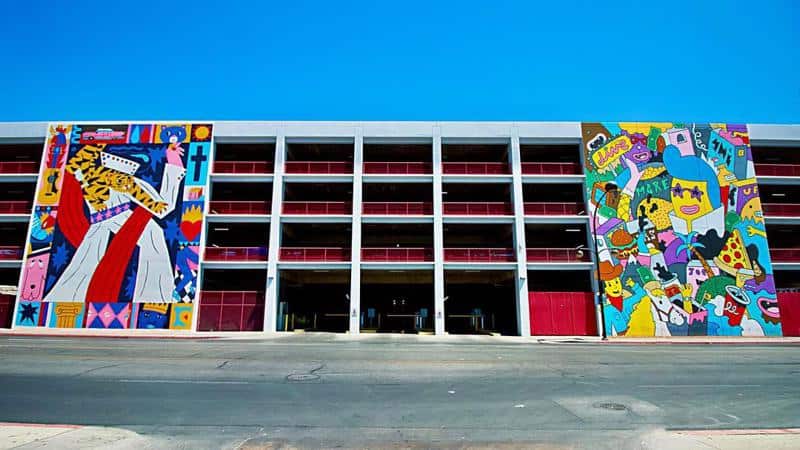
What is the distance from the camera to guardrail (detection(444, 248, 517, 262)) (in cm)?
3062

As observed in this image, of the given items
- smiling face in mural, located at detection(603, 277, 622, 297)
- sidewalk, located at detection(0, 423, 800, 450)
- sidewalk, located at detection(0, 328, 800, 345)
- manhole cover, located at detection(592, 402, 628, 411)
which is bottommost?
sidewalk, located at detection(0, 328, 800, 345)

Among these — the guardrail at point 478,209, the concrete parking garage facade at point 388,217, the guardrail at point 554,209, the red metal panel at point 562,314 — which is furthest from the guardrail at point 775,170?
the guardrail at point 478,209

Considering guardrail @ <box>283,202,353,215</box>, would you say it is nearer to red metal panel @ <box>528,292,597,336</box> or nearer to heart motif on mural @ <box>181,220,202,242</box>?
heart motif on mural @ <box>181,220,202,242</box>

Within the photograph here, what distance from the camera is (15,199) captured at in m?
35.0

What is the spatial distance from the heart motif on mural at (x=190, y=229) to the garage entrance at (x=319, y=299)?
7.48m

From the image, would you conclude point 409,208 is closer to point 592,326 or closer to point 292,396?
point 592,326

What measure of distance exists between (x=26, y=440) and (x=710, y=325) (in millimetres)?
34640

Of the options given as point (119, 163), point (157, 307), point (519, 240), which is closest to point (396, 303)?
point (519, 240)

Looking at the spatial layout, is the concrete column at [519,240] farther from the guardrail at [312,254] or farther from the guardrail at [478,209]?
the guardrail at [312,254]

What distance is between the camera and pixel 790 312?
30.0 metres

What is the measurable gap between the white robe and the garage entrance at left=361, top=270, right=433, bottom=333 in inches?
572

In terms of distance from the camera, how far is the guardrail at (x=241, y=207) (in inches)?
1249

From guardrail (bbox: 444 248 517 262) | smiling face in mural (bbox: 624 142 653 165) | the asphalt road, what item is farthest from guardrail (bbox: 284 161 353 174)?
smiling face in mural (bbox: 624 142 653 165)

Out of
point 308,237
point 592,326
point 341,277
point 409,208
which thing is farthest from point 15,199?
point 592,326
